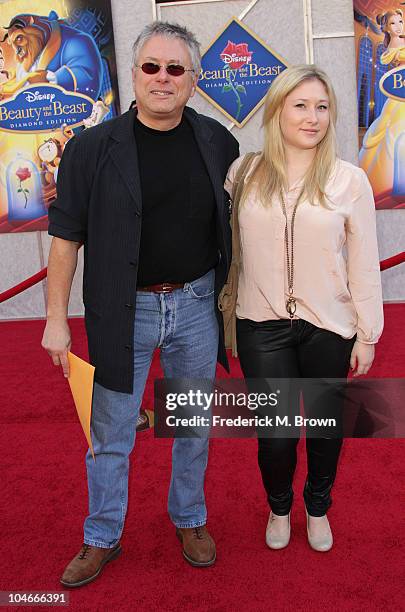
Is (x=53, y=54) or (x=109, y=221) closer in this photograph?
(x=109, y=221)

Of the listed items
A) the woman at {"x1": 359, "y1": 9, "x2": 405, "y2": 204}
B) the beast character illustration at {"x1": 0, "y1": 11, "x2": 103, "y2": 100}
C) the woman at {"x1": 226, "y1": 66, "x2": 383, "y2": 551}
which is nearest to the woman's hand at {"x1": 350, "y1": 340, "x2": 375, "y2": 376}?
the woman at {"x1": 226, "y1": 66, "x2": 383, "y2": 551}

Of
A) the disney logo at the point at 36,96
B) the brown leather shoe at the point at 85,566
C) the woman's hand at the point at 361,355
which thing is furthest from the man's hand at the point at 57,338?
the disney logo at the point at 36,96

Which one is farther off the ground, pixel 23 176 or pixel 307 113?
pixel 307 113

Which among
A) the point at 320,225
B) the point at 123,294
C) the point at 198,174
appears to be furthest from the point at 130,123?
the point at 320,225

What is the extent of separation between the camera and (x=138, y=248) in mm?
1977

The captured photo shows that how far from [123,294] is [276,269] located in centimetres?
52

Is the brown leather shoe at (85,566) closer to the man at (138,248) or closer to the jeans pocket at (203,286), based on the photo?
the man at (138,248)

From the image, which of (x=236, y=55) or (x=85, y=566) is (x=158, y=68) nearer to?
(x=85, y=566)

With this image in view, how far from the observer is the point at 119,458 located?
2162 mm

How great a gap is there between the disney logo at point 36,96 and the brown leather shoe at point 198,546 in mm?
5091

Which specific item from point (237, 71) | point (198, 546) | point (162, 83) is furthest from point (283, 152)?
point (237, 71)

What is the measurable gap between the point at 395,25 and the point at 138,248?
503 cm

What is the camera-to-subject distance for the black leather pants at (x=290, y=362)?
2.11 m

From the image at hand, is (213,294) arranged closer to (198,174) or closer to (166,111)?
(198,174)
